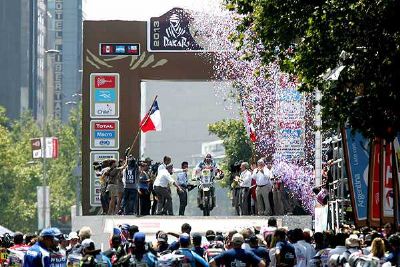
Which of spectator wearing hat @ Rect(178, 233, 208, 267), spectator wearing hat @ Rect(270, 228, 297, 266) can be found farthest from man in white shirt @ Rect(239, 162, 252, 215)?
spectator wearing hat @ Rect(178, 233, 208, 267)

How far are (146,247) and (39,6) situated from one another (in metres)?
150

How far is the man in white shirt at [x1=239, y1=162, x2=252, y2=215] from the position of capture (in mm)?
39594

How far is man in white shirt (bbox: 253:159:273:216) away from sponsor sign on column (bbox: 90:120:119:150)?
12057mm

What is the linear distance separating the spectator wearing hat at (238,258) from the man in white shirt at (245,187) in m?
17.8

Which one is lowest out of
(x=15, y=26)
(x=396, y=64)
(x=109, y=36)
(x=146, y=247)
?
(x=146, y=247)

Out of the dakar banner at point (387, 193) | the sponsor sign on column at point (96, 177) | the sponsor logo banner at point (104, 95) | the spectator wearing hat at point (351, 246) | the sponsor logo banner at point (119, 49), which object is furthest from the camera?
the sponsor logo banner at point (119, 49)

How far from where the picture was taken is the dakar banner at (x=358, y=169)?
28.1m

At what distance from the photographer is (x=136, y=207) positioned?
40.3m

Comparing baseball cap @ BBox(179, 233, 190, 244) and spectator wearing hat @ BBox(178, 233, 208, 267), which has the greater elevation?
baseball cap @ BBox(179, 233, 190, 244)

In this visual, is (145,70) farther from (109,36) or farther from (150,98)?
(150,98)

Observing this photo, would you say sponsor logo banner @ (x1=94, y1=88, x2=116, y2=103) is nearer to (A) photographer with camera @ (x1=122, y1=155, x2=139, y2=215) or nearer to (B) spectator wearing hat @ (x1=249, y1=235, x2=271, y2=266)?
(A) photographer with camera @ (x1=122, y1=155, x2=139, y2=215)

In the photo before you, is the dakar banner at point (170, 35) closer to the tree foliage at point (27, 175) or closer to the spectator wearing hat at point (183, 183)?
the spectator wearing hat at point (183, 183)

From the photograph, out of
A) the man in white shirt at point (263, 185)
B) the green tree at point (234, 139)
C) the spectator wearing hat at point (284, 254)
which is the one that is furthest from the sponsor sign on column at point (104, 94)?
the spectator wearing hat at point (284, 254)

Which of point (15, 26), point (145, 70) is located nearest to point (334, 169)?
point (145, 70)
